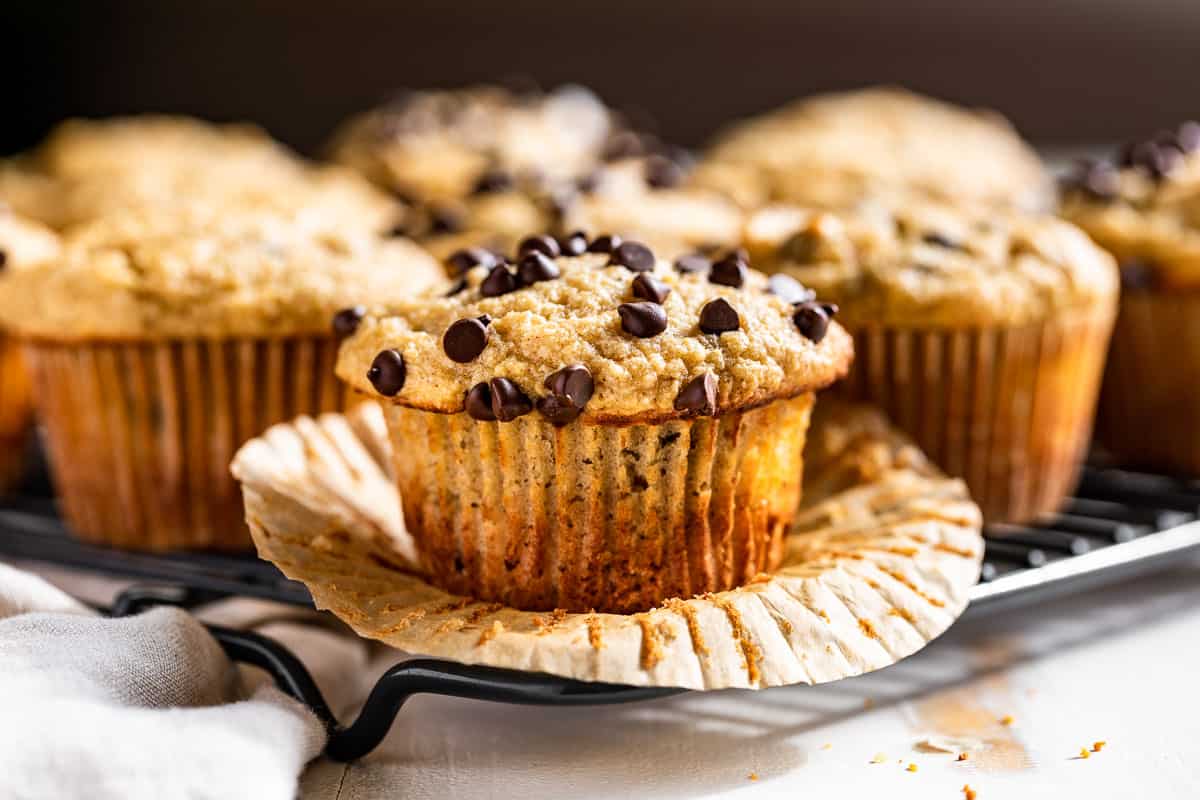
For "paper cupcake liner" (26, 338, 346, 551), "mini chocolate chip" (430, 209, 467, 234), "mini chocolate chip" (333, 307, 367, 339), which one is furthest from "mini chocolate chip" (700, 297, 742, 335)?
"mini chocolate chip" (430, 209, 467, 234)

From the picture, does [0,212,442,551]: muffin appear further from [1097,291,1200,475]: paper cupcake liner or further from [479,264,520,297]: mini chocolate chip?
[1097,291,1200,475]: paper cupcake liner

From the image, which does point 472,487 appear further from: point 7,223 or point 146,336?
point 7,223

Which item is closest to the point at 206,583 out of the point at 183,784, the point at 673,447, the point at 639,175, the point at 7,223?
the point at 183,784

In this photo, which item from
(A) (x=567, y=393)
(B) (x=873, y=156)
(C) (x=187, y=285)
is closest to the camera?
(A) (x=567, y=393)

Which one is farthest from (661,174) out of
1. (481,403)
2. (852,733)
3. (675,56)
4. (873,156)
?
(675,56)

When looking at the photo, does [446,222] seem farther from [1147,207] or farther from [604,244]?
[1147,207]
